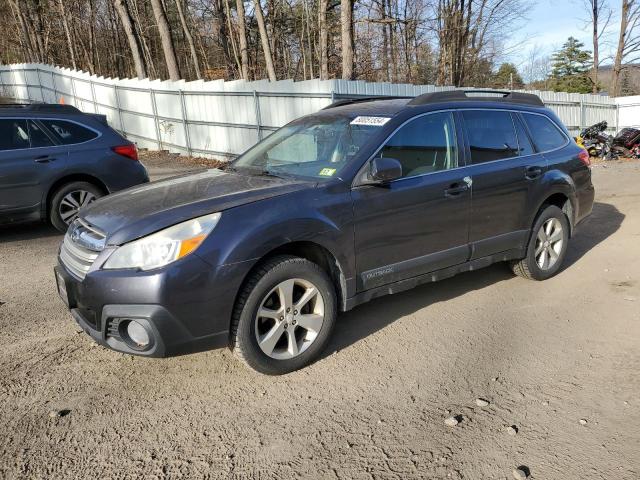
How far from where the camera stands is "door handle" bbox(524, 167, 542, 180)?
4863mm

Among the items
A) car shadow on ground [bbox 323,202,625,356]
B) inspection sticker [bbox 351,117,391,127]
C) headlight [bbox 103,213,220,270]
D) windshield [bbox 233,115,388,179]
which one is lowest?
car shadow on ground [bbox 323,202,625,356]

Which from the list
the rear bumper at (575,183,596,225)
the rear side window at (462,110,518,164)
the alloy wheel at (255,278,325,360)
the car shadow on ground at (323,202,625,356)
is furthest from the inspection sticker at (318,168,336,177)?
the rear bumper at (575,183,596,225)

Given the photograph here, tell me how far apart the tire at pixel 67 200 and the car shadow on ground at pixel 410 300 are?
436 centimetres

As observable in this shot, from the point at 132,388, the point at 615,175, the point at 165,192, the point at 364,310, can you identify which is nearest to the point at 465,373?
the point at 364,310

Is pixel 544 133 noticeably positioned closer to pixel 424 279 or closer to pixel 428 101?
pixel 428 101

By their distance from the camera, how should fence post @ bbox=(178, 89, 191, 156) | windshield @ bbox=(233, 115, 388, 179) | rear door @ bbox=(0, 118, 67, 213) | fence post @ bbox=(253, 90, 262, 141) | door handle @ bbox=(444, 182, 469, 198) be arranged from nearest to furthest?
windshield @ bbox=(233, 115, 388, 179) < door handle @ bbox=(444, 182, 469, 198) < rear door @ bbox=(0, 118, 67, 213) < fence post @ bbox=(253, 90, 262, 141) < fence post @ bbox=(178, 89, 191, 156)

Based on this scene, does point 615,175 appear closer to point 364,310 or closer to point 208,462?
point 364,310

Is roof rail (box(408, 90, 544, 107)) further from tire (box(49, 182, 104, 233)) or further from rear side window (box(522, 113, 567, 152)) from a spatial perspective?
tire (box(49, 182, 104, 233))

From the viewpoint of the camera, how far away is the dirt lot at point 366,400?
2643mm

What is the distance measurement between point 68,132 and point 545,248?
5.95m

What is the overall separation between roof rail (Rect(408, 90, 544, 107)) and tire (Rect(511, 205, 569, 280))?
108 cm

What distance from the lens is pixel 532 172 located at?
194 inches

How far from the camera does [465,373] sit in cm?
352

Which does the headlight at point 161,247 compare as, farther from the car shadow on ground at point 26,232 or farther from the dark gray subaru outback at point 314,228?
the car shadow on ground at point 26,232
